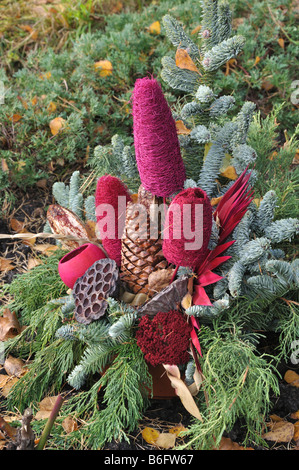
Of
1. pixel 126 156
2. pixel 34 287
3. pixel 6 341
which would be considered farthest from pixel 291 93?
pixel 6 341

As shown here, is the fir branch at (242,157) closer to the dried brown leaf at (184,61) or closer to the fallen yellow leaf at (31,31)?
the dried brown leaf at (184,61)

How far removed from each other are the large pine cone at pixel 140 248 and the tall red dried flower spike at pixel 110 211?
0.05 m

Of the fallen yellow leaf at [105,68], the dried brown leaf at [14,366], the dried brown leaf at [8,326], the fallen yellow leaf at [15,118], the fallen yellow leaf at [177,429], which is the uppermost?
the fallen yellow leaf at [105,68]

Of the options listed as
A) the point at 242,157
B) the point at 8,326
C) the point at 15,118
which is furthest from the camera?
the point at 15,118

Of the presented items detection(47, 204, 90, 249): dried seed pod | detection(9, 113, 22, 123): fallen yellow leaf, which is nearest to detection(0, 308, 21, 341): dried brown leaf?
detection(47, 204, 90, 249): dried seed pod

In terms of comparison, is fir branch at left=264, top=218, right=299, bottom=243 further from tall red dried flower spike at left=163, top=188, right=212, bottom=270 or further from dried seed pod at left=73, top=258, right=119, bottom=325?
dried seed pod at left=73, top=258, right=119, bottom=325

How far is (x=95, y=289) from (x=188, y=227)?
34 cm

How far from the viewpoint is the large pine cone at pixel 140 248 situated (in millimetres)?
1323

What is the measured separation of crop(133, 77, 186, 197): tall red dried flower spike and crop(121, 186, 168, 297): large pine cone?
78 millimetres

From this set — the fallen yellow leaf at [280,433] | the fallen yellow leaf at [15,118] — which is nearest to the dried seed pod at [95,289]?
the fallen yellow leaf at [280,433]

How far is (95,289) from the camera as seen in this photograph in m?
1.33

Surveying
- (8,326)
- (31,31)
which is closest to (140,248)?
(8,326)

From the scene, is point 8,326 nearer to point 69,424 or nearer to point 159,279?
point 69,424
